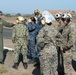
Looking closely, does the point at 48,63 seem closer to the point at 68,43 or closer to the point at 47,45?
the point at 47,45

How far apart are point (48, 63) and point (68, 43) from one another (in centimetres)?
80

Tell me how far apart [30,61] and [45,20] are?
3.50 meters

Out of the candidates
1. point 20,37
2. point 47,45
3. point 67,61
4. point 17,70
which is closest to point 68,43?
point 67,61

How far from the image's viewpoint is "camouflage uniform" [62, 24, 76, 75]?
9.19 m

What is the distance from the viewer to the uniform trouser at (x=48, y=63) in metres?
8.86

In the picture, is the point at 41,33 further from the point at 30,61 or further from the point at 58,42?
the point at 30,61

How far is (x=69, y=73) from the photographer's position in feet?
31.2

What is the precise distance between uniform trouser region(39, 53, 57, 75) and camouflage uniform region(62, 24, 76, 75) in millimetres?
582

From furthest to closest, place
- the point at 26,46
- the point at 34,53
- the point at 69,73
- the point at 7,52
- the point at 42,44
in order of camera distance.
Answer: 1. the point at 7,52
2. the point at 34,53
3. the point at 26,46
4. the point at 69,73
5. the point at 42,44

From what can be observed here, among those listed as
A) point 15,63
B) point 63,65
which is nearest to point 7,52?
point 15,63

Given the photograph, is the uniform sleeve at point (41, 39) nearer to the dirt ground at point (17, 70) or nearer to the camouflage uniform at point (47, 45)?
the camouflage uniform at point (47, 45)

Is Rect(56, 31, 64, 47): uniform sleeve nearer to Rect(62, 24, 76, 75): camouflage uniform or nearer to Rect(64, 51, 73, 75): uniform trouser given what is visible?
Rect(62, 24, 76, 75): camouflage uniform

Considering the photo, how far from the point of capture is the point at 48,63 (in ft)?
29.3

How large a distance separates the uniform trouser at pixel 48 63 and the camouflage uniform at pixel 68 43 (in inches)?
22.9
